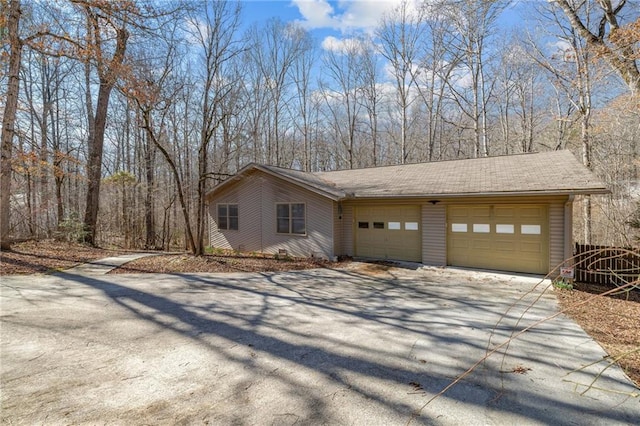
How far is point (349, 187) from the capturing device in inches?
443

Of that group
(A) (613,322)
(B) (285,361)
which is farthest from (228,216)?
(A) (613,322)

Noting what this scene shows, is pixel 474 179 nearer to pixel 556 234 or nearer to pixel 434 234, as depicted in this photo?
pixel 434 234

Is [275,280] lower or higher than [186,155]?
lower

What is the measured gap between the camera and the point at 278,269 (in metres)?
9.20

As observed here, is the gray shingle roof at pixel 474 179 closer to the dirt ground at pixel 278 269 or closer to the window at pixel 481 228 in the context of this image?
the window at pixel 481 228

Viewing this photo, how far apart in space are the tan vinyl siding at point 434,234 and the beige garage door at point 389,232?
28 centimetres

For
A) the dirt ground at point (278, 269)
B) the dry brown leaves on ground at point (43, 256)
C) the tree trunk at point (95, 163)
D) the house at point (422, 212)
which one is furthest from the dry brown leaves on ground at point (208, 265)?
the tree trunk at point (95, 163)

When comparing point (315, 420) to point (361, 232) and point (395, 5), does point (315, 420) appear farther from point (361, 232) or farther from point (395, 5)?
point (395, 5)

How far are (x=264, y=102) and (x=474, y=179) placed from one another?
667 inches

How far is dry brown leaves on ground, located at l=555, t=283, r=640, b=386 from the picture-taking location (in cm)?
394

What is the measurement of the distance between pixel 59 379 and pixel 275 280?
492cm

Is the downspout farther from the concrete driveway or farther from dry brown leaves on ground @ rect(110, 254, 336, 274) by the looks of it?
dry brown leaves on ground @ rect(110, 254, 336, 274)

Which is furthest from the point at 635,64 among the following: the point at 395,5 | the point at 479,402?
the point at 395,5

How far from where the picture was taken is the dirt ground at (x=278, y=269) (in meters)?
4.46
